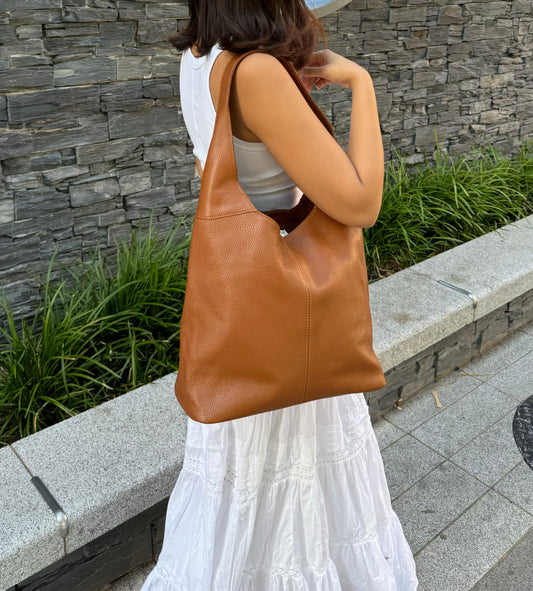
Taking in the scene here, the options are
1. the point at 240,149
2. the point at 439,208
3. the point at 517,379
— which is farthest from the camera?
the point at 439,208

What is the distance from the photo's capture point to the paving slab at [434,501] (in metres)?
2.38

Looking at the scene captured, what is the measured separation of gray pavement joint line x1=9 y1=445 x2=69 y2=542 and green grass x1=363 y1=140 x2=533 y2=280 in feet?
7.79

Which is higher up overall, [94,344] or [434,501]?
[94,344]

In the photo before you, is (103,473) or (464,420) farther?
(464,420)

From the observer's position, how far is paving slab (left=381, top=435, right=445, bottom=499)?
2.62 meters

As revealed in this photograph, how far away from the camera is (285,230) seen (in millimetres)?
1402

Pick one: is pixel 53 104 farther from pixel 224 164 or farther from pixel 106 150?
pixel 224 164

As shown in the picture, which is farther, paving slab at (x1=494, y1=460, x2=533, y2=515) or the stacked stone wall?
the stacked stone wall

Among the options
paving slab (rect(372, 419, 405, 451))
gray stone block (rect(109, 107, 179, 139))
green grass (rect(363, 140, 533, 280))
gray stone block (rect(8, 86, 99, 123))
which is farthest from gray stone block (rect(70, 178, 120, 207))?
paving slab (rect(372, 419, 405, 451))

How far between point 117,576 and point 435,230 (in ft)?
9.54

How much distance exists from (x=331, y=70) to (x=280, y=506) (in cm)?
106

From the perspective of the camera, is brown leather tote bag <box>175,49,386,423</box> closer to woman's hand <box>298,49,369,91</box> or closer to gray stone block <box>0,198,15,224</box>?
woman's hand <box>298,49,369,91</box>

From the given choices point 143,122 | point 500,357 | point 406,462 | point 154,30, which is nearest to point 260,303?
point 406,462

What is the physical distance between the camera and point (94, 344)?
270cm
